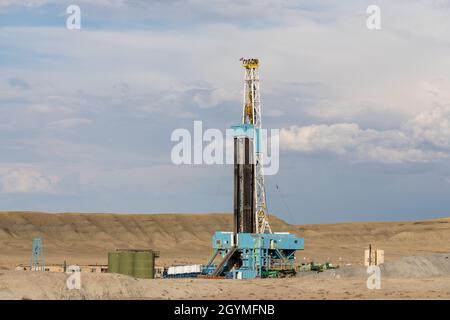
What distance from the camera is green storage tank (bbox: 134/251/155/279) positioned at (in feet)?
243

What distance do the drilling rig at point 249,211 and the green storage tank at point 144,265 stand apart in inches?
252

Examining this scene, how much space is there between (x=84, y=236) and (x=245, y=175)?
99035mm

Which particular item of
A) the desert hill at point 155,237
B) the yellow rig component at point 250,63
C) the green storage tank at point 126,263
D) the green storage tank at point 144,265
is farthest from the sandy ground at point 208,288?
the desert hill at point 155,237

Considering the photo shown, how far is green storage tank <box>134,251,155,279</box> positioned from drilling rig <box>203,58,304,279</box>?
6.39 metres

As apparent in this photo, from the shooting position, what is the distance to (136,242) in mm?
173750

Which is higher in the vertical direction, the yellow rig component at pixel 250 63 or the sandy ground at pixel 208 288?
the yellow rig component at pixel 250 63

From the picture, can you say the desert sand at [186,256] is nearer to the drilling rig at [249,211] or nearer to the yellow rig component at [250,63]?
the drilling rig at [249,211]

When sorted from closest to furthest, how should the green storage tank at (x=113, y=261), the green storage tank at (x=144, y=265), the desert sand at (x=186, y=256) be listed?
the desert sand at (x=186, y=256) → the green storage tank at (x=144, y=265) → the green storage tank at (x=113, y=261)

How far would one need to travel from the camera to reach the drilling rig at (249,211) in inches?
3120

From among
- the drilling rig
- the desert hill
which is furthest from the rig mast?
the desert hill

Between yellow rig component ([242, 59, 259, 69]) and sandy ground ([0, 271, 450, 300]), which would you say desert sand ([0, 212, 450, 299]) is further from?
yellow rig component ([242, 59, 259, 69])

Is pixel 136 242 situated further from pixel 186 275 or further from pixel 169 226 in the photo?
pixel 186 275

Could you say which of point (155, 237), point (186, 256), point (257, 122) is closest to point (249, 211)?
point (257, 122)

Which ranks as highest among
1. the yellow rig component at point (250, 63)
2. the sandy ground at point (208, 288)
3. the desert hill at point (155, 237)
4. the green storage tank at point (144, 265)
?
the desert hill at point (155, 237)
